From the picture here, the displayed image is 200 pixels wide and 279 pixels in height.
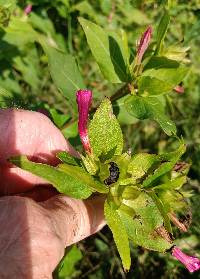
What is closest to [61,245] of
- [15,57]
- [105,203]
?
[105,203]

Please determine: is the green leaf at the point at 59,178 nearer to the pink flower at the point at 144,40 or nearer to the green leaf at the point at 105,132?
the green leaf at the point at 105,132

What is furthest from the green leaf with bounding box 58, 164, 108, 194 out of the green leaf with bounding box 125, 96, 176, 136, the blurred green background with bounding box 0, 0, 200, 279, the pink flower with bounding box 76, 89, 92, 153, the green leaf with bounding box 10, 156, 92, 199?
the blurred green background with bounding box 0, 0, 200, 279

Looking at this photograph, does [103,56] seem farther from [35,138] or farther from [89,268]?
[89,268]

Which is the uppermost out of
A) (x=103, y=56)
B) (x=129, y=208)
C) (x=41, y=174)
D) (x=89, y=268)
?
(x=103, y=56)

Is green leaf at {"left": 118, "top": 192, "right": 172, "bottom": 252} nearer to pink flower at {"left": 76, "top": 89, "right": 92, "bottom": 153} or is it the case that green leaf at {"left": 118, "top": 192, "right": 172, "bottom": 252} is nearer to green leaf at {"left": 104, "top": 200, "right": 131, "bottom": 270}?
green leaf at {"left": 104, "top": 200, "right": 131, "bottom": 270}

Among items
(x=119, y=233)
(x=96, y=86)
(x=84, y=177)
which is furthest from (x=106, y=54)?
(x=96, y=86)

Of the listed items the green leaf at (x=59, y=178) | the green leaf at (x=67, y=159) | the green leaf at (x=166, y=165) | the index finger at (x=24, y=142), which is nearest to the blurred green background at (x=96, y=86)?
the index finger at (x=24, y=142)

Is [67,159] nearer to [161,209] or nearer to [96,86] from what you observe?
[161,209]
